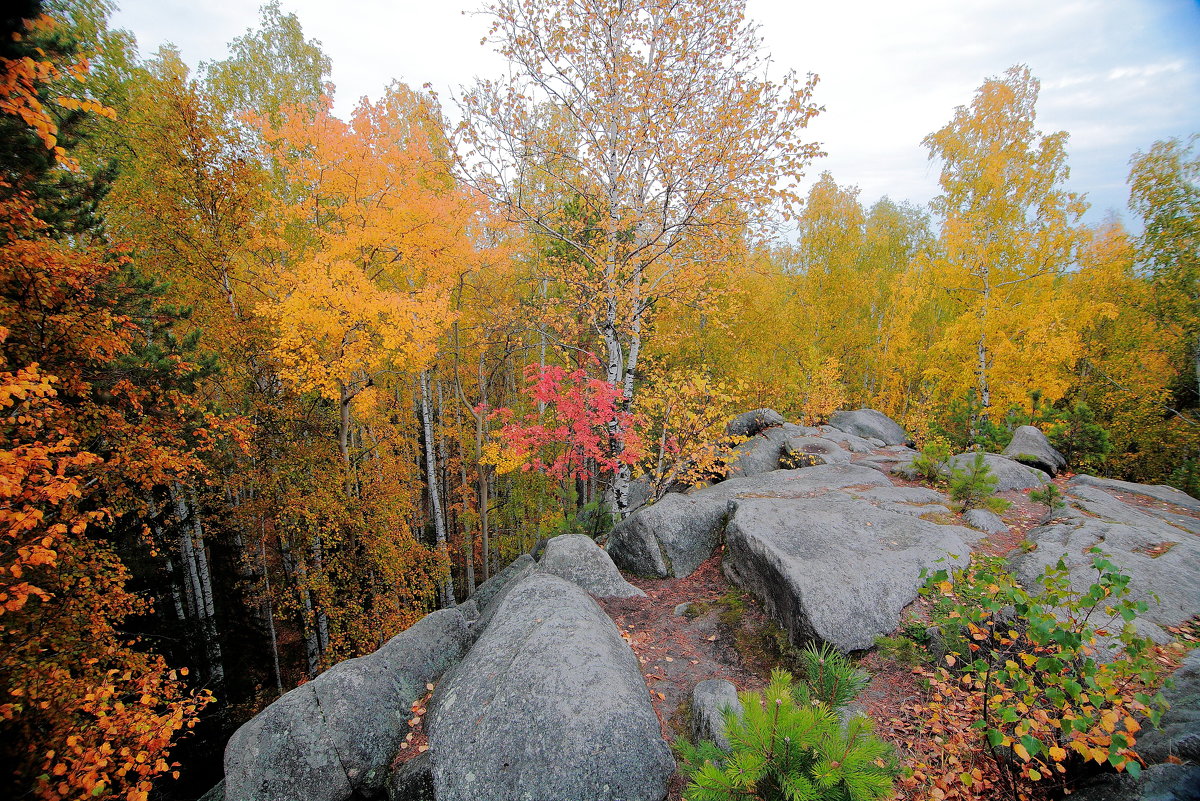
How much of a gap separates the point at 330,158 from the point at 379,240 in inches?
73.0

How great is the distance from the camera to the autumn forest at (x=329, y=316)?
524 cm

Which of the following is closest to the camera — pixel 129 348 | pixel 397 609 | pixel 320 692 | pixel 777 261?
pixel 320 692

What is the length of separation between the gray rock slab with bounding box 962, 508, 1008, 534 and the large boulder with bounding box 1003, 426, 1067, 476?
14.8 feet

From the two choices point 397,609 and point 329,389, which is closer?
point 329,389

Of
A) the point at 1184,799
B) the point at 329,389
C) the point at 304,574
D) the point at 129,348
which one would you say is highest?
the point at 129,348

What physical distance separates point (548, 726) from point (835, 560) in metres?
4.09

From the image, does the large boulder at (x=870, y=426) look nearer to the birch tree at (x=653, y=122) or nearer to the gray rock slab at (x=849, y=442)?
the gray rock slab at (x=849, y=442)

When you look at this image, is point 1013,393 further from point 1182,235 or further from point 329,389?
point 329,389

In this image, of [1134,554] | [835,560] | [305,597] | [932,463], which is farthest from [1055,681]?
[305,597]

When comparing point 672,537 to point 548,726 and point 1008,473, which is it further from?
point 1008,473

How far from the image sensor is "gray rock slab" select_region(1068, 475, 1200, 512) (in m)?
7.88

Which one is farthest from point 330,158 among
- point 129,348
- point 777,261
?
point 777,261

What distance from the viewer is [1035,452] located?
34.0ft

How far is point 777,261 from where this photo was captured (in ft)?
93.0
